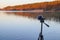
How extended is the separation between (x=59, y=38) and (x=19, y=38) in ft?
4.85

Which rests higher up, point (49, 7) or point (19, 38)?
point (19, 38)

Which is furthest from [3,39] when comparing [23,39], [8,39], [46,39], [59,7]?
→ [59,7]

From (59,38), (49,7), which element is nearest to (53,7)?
(49,7)

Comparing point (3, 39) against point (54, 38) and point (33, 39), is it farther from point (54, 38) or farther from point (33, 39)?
point (54, 38)

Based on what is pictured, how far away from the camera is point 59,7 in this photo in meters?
51.8

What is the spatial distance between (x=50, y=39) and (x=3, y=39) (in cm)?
168

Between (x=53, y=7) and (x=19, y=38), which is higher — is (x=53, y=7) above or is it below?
below

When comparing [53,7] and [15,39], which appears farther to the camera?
[53,7]

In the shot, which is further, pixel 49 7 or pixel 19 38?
pixel 49 7

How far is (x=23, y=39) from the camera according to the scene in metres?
7.30

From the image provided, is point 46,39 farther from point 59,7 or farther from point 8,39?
point 59,7

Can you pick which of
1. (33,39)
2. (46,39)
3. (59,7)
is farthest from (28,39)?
(59,7)

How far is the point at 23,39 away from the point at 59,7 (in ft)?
149

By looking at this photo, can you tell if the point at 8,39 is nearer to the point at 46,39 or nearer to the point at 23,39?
the point at 23,39
